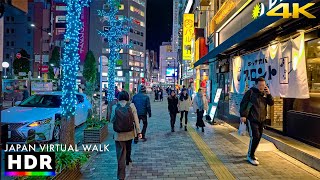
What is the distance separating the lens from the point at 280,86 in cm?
764

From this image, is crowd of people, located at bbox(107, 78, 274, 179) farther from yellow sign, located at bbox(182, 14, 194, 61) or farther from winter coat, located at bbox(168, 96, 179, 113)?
yellow sign, located at bbox(182, 14, 194, 61)

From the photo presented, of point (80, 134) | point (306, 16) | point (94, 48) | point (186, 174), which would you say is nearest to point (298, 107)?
point (306, 16)

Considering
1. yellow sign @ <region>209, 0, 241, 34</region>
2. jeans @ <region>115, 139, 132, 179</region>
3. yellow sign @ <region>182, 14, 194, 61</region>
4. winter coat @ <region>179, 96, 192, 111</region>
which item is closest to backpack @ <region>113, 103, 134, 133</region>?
jeans @ <region>115, 139, 132, 179</region>

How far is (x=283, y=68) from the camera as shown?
7.50 m

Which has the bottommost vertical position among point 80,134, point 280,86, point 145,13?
point 80,134

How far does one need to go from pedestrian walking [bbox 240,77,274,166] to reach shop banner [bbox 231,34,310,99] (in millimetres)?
768

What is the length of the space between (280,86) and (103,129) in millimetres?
5569

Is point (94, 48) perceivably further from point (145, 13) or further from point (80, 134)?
point (80, 134)

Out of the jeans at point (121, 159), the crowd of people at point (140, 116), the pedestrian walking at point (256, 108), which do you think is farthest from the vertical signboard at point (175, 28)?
the jeans at point (121, 159)

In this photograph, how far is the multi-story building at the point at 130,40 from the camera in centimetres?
8700

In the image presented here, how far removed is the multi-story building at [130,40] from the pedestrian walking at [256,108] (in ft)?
245

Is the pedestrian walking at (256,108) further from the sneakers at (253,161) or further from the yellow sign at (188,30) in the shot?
the yellow sign at (188,30)

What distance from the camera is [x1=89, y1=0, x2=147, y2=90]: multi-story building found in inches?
3425

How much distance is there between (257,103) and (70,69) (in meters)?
4.32
